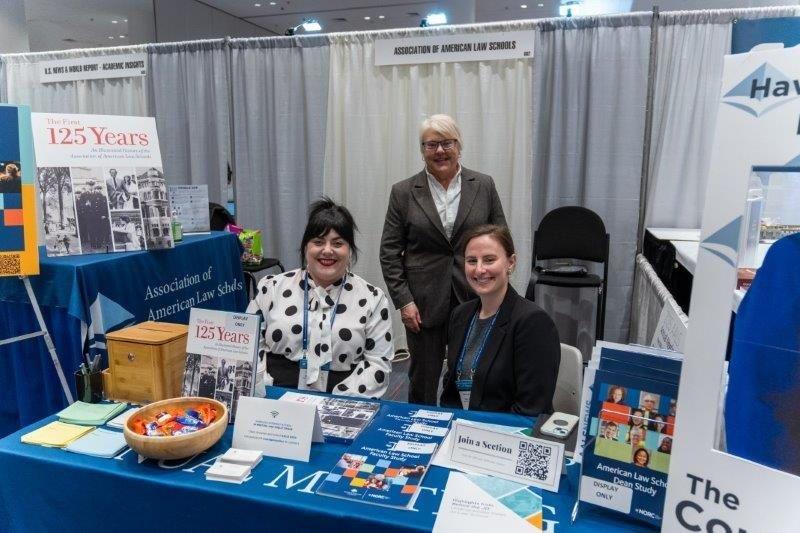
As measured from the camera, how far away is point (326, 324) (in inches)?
71.0

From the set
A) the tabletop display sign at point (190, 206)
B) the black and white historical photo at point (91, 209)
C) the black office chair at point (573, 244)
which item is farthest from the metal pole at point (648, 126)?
the black and white historical photo at point (91, 209)

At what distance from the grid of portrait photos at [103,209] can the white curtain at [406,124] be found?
184 cm

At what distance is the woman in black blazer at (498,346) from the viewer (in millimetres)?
1555

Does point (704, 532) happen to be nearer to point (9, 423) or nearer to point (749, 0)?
point (9, 423)

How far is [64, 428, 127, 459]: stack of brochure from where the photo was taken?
121cm

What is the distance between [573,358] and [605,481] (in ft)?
2.58

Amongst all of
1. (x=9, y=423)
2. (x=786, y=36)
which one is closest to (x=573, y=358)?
(x=9, y=423)

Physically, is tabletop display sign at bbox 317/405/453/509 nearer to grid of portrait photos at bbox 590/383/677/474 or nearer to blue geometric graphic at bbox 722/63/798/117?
grid of portrait photos at bbox 590/383/677/474

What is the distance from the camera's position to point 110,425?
1351 mm

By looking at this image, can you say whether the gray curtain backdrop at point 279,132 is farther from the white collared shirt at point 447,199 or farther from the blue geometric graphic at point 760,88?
the blue geometric graphic at point 760,88

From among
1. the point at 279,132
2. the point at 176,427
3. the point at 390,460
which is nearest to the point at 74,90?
the point at 279,132

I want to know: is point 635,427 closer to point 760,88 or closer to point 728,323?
point 728,323

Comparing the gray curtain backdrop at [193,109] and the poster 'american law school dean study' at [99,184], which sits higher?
the gray curtain backdrop at [193,109]

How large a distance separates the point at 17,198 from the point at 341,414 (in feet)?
4.34
